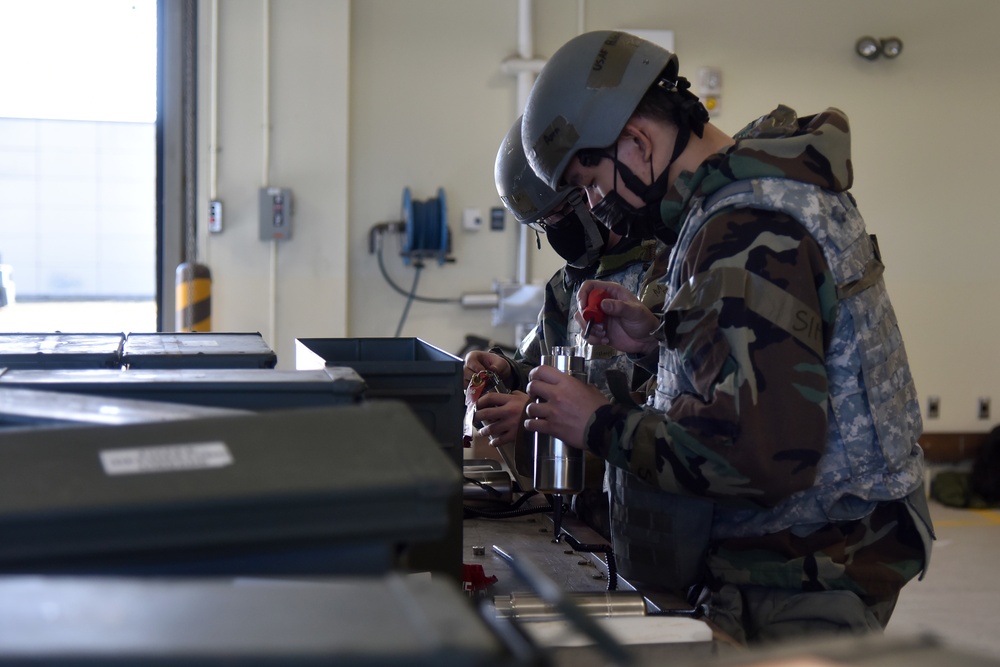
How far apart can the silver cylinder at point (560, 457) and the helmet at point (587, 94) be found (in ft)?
1.07

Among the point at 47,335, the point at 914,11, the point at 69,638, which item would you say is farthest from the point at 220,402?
the point at 914,11

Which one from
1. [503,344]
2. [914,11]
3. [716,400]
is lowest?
[503,344]

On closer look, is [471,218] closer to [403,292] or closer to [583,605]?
[403,292]

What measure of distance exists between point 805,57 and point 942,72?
76cm

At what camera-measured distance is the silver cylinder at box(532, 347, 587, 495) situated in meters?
1.66

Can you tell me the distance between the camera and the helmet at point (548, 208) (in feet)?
7.57

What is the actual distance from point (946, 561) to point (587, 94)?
3.50 meters

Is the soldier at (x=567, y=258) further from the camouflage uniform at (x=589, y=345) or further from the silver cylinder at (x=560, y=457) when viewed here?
the silver cylinder at (x=560, y=457)

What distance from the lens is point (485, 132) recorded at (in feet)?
15.9

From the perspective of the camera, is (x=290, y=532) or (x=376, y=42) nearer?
(x=290, y=532)

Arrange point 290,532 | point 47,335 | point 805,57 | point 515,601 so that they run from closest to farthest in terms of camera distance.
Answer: point 290,532, point 515,601, point 47,335, point 805,57

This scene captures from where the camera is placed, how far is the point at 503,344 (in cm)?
491

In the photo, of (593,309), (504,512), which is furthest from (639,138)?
(504,512)

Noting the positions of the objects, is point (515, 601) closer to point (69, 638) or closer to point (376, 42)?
point (69, 638)
